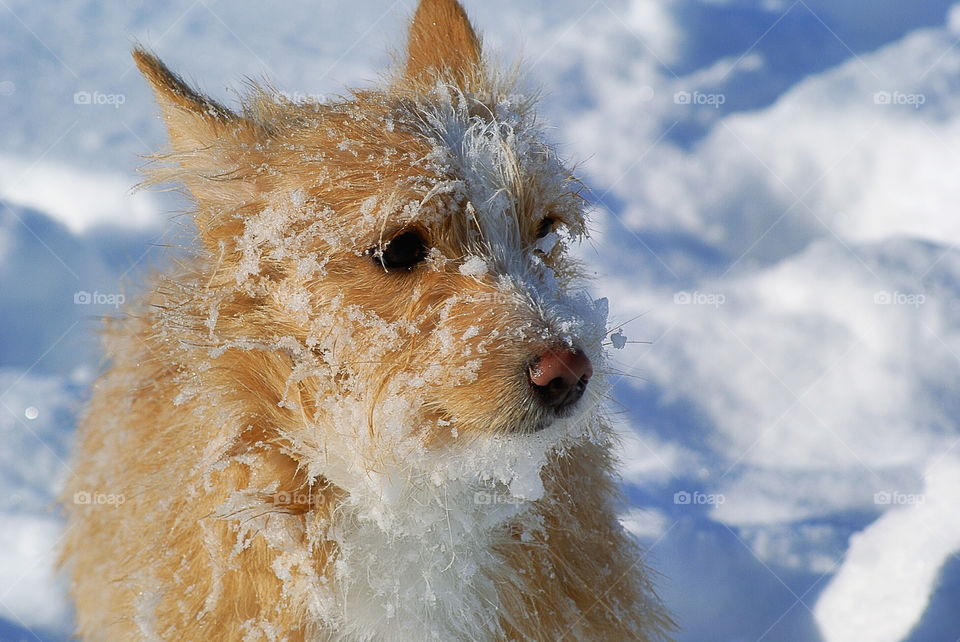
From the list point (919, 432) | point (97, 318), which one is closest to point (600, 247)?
point (919, 432)

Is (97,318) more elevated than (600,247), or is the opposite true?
(97,318)

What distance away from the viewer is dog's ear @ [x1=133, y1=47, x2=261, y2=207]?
248 cm

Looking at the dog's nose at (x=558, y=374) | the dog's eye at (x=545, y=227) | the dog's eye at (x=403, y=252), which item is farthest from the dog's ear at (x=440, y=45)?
the dog's nose at (x=558, y=374)

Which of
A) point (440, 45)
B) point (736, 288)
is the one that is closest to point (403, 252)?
point (440, 45)

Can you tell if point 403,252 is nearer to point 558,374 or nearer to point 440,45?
point 558,374

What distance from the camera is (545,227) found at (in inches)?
106

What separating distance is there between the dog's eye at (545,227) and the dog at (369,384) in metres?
0.01

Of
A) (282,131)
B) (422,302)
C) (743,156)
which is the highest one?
(282,131)

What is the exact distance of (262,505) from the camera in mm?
2297

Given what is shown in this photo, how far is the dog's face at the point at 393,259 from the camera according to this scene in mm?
2133

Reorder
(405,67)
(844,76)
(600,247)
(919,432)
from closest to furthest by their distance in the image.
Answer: (405,67) < (919,432) < (600,247) < (844,76)

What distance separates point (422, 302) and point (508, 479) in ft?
1.87

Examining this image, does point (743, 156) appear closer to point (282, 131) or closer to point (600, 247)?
point (600, 247)

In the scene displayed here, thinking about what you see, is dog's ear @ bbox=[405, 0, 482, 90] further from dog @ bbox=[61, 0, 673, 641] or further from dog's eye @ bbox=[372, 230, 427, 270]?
dog's eye @ bbox=[372, 230, 427, 270]
